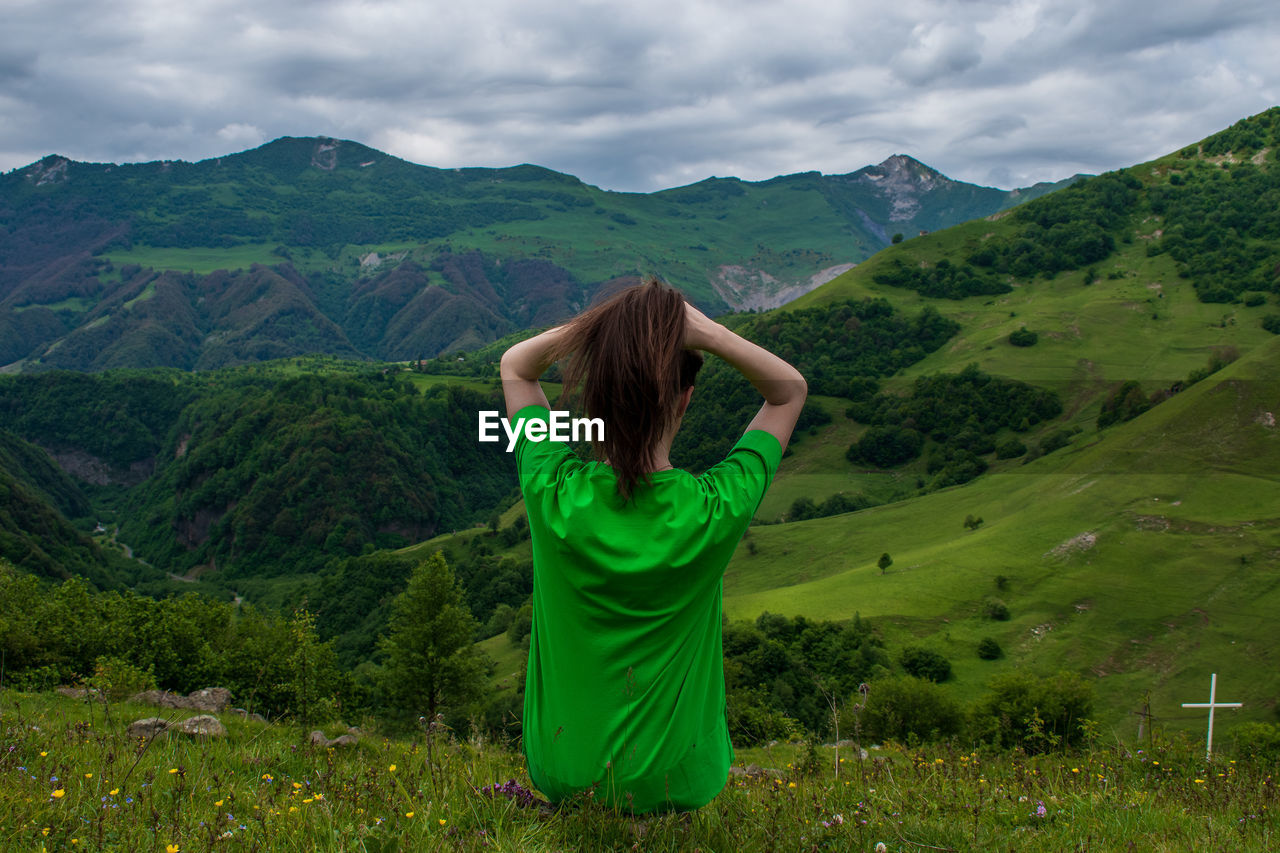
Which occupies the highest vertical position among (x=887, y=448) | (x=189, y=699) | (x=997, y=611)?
(x=189, y=699)

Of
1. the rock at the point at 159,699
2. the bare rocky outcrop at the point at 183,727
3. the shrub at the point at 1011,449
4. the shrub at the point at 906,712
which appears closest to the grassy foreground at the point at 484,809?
the bare rocky outcrop at the point at 183,727

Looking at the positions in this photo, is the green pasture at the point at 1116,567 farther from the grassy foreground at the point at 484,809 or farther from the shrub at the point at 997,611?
the grassy foreground at the point at 484,809

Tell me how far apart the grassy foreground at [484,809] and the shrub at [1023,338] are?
139 m

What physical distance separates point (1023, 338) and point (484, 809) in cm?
14437

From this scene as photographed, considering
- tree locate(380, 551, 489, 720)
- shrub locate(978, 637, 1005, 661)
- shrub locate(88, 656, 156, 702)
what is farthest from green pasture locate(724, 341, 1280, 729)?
shrub locate(88, 656, 156, 702)

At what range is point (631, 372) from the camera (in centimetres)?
264

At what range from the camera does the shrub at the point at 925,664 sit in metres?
50.8

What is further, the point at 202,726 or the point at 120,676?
the point at 120,676

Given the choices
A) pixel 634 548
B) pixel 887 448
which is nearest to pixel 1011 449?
pixel 887 448

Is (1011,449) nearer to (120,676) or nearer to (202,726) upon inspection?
(120,676)

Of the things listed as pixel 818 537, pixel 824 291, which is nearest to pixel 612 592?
pixel 818 537

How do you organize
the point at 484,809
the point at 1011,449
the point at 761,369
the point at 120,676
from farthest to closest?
the point at 1011,449, the point at 120,676, the point at 484,809, the point at 761,369

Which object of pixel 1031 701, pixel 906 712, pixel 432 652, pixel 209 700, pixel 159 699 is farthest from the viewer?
pixel 906 712

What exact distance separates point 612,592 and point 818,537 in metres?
87.7
